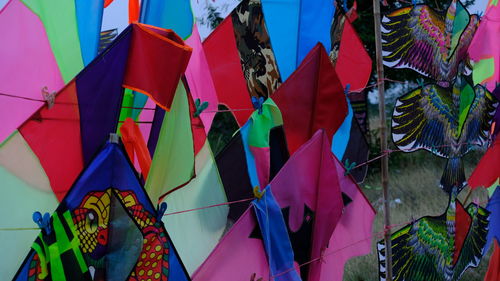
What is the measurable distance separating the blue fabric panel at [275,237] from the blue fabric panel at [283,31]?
1.73 ft

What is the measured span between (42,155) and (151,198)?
284 millimetres

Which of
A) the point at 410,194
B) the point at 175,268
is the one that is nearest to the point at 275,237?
the point at 175,268

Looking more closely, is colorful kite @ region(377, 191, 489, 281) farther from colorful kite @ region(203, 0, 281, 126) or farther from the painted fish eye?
the painted fish eye

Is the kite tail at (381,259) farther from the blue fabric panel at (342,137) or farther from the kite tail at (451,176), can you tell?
the kite tail at (451,176)

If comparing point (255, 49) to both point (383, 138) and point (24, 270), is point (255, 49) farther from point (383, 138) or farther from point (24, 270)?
point (24, 270)

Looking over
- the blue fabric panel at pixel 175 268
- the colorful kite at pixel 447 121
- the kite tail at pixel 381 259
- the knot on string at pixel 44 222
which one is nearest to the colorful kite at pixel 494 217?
the colorful kite at pixel 447 121

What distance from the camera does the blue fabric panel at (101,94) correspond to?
1529 millimetres

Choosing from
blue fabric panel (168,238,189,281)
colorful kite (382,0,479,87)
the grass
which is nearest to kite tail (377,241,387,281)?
colorful kite (382,0,479,87)

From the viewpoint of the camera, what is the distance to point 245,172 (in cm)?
192

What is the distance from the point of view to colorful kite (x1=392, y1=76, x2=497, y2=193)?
97.9 inches

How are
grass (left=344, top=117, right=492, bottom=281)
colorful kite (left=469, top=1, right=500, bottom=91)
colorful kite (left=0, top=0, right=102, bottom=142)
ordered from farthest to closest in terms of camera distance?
grass (left=344, top=117, right=492, bottom=281) → colorful kite (left=469, top=1, right=500, bottom=91) → colorful kite (left=0, top=0, right=102, bottom=142)

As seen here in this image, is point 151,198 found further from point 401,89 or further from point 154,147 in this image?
point 401,89

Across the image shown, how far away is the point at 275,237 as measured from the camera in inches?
75.5

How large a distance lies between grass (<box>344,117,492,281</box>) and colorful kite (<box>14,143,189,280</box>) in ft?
6.86
